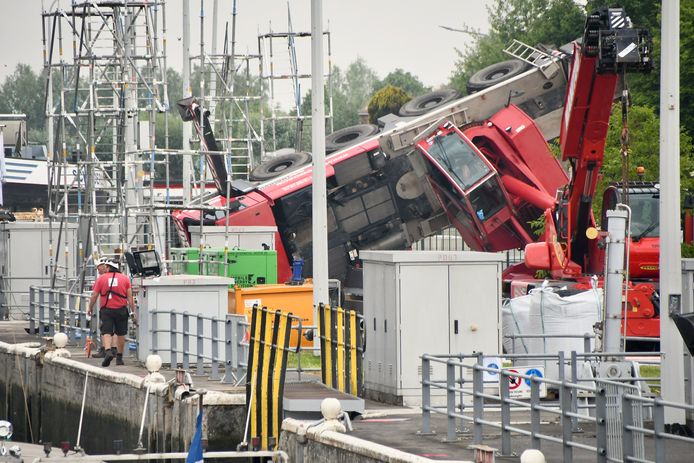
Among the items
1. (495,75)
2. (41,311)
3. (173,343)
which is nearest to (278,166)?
(495,75)

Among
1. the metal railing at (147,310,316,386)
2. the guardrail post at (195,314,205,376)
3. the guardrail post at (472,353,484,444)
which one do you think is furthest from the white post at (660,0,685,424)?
the guardrail post at (195,314,205,376)

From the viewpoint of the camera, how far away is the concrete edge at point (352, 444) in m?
14.2

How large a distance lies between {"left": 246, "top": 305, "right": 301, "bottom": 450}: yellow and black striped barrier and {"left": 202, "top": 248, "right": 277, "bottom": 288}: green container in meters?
14.1

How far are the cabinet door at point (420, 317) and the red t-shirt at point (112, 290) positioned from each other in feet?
21.8

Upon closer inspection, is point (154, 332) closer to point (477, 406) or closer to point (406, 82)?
point (477, 406)

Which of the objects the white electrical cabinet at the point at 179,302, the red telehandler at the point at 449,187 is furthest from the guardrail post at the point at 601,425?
the red telehandler at the point at 449,187

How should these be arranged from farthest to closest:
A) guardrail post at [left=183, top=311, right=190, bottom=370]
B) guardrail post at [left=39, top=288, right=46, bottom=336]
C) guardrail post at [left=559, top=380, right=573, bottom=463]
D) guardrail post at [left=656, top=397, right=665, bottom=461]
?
guardrail post at [left=39, top=288, right=46, bottom=336] < guardrail post at [left=183, top=311, right=190, bottom=370] < guardrail post at [left=559, top=380, right=573, bottom=463] < guardrail post at [left=656, top=397, right=665, bottom=461]

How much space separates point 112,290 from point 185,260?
9491 mm

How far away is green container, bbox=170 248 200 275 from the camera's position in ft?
115

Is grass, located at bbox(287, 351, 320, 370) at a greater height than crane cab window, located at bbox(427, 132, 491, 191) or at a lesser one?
lesser

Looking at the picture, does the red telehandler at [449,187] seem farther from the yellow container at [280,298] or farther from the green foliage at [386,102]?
the green foliage at [386,102]

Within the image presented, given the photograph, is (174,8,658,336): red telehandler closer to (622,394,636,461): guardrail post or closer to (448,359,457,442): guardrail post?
(448,359,457,442): guardrail post

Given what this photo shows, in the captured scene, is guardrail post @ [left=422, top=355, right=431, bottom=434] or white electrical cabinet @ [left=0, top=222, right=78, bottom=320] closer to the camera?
guardrail post @ [left=422, top=355, right=431, bottom=434]

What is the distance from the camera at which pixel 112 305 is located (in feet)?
81.7
